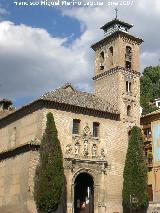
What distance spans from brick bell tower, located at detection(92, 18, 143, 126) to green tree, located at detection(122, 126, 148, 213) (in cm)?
279

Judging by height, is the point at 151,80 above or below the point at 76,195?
above

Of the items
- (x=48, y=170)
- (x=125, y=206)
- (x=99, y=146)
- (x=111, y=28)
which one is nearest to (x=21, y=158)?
(x=48, y=170)

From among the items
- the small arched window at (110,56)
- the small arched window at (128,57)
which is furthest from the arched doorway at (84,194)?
the small arched window at (128,57)

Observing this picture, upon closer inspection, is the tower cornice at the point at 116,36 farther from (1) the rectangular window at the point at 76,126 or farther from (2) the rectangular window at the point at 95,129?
(1) the rectangular window at the point at 76,126

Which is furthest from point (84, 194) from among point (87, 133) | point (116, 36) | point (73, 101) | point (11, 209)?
point (116, 36)

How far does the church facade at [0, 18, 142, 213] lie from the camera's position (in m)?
34.2

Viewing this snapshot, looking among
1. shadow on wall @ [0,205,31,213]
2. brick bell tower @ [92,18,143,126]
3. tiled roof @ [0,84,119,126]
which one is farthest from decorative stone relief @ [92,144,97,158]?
shadow on wall @ [0,205,31,213]

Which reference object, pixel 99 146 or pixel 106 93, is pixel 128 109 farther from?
pixel 99 146

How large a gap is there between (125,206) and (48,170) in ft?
30.2

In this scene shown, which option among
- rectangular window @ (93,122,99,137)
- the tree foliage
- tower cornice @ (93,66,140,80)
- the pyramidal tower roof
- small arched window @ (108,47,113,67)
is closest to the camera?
rectangular window @ (93,122,99,137)

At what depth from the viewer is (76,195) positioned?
38656 mm

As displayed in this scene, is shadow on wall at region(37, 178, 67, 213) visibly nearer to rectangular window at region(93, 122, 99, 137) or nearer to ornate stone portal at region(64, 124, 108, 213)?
ornate stone portal at region(64, 124, 108, 213)

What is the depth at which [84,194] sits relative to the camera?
38.7m

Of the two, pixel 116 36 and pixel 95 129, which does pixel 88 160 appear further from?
pixel 116 36
